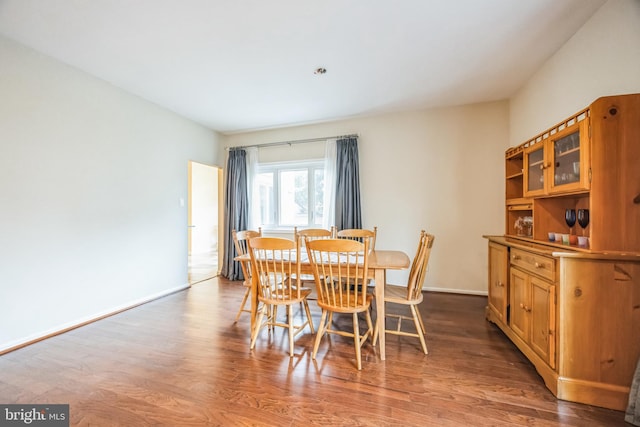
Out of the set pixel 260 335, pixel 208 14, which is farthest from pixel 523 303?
pixel 208 14

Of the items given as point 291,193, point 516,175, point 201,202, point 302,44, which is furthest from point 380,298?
point 201,202

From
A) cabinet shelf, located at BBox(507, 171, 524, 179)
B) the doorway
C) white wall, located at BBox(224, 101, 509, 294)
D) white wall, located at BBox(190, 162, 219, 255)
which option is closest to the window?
white wall, located at BBox(224, 101, 509, 294)

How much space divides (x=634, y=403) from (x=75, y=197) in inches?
182

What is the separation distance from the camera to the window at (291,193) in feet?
14.4

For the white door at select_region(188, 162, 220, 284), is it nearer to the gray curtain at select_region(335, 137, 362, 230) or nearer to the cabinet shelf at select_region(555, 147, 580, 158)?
the gray curtain at select_region(335, 137, 362, 230)

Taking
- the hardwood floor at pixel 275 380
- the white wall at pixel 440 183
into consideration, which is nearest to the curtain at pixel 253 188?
the white wall at pixel 440 183

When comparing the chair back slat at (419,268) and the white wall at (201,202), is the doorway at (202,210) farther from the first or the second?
the chair back slat at (419,268)

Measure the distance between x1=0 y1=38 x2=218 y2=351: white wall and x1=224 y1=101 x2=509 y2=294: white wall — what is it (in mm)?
2979

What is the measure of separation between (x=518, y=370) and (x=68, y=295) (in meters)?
4.10

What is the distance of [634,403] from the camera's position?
1.40 metres

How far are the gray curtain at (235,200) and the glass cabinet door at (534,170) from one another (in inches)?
154

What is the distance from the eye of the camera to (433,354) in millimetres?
2102

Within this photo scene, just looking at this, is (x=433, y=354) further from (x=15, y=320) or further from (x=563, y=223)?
(x=15, y=320)

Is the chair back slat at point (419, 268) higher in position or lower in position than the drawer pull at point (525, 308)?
higher
